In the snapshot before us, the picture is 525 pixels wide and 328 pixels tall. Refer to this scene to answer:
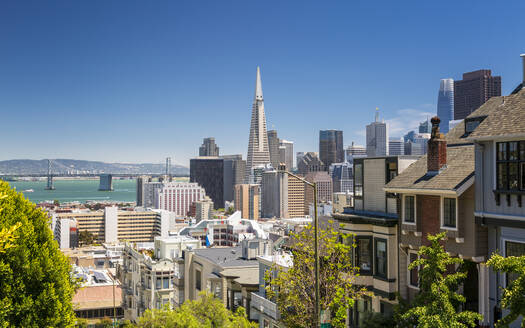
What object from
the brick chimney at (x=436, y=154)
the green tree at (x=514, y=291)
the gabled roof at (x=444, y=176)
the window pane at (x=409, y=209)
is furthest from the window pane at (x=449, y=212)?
the green tree at (x=514, y=291)

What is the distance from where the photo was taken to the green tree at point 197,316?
31016 mm

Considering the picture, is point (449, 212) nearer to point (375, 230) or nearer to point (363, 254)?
point (375, 230)

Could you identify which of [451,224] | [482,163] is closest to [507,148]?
[482,163]

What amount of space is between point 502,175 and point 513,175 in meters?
0.52

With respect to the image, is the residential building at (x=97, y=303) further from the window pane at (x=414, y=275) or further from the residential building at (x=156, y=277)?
the window pane at (x=414, y=275)

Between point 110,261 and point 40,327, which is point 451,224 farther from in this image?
point 110,261

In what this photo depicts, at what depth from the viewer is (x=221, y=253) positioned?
58594 millimetres

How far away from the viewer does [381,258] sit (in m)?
27.7

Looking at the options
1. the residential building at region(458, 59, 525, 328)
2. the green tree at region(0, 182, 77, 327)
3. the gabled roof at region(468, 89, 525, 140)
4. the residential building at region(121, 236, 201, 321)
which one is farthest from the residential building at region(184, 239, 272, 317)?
the gabled roof at region(468, 89, 525, 140)

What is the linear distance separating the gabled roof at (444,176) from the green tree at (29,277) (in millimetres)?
15483

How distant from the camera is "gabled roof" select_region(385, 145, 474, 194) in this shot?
22719mm

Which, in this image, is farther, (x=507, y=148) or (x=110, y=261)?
(x=110, y=261)

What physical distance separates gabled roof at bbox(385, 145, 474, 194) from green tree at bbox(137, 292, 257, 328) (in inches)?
499

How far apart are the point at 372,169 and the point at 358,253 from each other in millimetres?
4828
